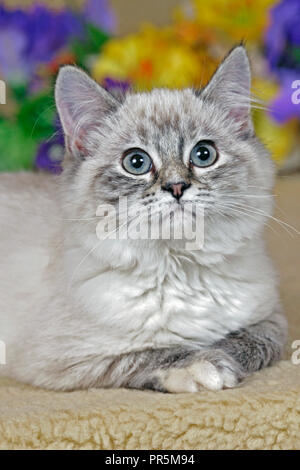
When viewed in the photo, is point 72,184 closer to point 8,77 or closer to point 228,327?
point 228,327

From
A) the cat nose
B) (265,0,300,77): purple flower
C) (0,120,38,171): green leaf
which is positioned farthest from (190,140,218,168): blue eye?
(265,0,300,77): purple flower

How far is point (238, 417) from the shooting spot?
1495 millimetres

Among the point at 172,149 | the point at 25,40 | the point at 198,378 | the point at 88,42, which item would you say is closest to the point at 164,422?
the point at 198,378

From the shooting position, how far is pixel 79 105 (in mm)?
1825

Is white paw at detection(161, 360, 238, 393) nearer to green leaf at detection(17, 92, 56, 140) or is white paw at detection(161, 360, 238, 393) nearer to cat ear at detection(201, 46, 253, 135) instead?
cat ear at detection(201, 46, 253, 135)

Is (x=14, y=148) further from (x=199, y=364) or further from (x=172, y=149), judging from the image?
(x=199, y=364)

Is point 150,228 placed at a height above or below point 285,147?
below

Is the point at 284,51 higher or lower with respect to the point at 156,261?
higher

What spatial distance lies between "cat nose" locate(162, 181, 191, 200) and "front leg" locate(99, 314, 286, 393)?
1.13 ft

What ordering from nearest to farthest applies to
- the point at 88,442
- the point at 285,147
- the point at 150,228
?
the point at 88,442 < the point at 150,228 < the point at 285,147

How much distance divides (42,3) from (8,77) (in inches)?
14.3

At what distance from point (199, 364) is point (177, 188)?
36 cm

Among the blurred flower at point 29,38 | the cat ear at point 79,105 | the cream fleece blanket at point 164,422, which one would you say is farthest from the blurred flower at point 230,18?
the cream fleece blanket at point 164,422

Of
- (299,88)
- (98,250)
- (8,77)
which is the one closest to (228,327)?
(98,250)
